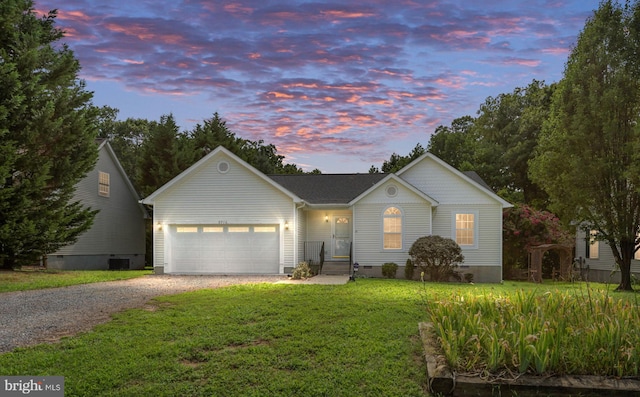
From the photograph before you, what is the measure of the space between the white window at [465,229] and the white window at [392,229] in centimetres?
256

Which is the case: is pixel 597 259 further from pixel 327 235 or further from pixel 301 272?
pixel 301 272

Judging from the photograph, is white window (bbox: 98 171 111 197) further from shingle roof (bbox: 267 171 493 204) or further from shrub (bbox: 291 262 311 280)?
shrub (bbox: 291 262 311 280)

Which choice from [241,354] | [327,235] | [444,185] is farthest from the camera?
[327,235]

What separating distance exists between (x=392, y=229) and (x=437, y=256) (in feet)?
8.35

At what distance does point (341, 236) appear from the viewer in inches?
926

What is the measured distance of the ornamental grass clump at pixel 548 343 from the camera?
18.4ft

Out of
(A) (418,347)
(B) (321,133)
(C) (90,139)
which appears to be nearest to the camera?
(A) (418,347)

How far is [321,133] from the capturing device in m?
30.2

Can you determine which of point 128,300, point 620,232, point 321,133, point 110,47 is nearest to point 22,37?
point 110,47

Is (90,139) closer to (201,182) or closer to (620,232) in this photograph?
(201,182)

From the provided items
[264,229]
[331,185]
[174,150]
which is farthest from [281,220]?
[174,150]

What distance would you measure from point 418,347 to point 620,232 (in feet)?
46.5

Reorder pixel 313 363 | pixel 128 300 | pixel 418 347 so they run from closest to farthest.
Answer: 1. pixel 313 363
2. pixel 418 347
3. pixel 128 300

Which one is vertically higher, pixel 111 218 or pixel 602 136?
pixel 602 136
